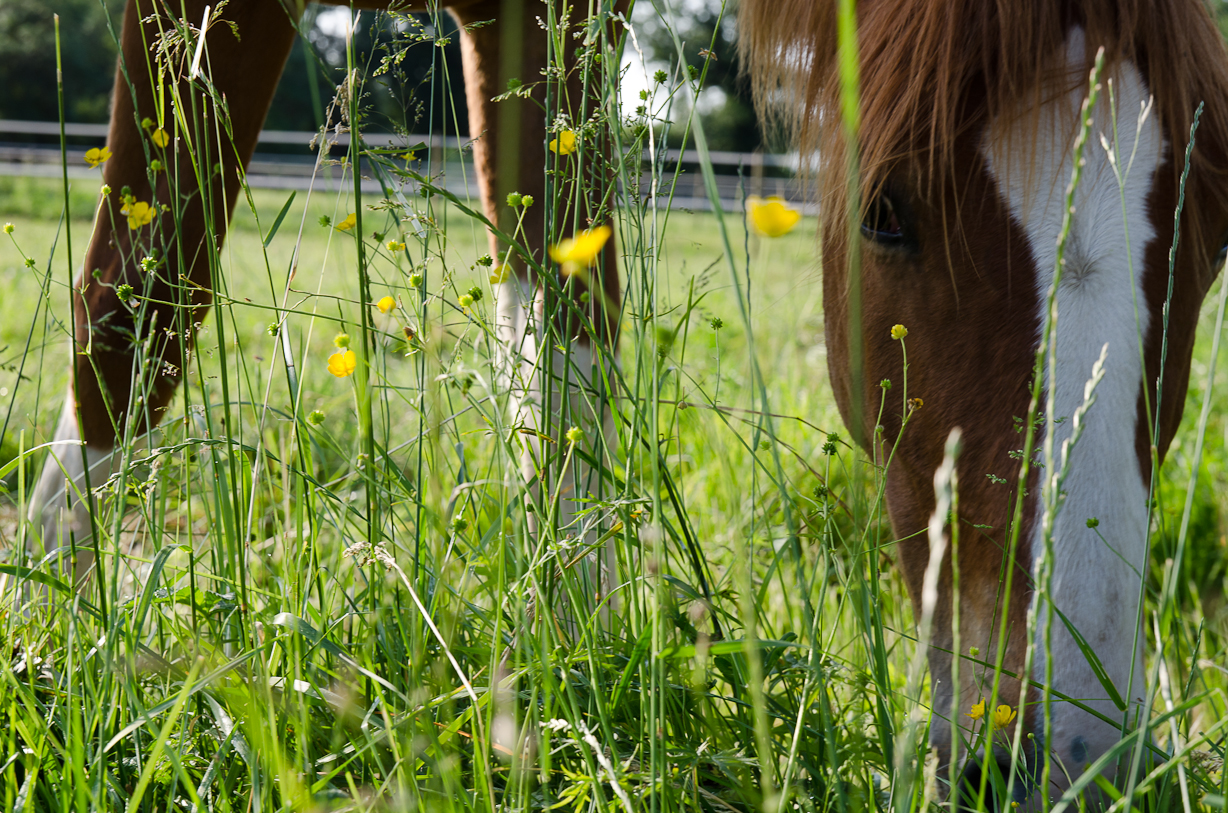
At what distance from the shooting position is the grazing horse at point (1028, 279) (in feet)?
2.96

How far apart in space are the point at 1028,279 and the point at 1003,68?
269 mm

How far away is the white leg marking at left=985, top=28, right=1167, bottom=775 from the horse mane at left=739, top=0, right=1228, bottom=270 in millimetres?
30

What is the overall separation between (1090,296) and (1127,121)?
0.25 meters

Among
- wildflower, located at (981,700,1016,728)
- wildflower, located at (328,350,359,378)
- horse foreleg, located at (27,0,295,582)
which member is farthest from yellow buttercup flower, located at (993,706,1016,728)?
horse foreleg, located at (27,0,295,582)

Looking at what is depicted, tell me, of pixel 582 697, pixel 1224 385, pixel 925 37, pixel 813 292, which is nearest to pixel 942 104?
pixel 925 37

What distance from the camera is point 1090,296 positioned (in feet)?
3.18

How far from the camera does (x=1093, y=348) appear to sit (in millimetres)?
947

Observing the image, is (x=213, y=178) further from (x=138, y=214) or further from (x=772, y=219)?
(x=772, y=219)

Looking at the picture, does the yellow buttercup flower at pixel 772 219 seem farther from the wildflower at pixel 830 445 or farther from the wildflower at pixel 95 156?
the wildflower at pixel 95 156

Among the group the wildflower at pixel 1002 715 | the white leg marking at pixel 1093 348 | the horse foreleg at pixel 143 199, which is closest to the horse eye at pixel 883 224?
the white leg marking at pixel 1093 348

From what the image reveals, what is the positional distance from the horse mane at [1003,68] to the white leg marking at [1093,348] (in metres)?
0.03

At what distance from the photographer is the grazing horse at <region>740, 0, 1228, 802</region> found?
2.96 ft

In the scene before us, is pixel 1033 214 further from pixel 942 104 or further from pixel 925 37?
pixel 925 37

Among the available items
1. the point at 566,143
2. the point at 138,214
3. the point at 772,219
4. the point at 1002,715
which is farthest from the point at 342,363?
the point at 1002,715
